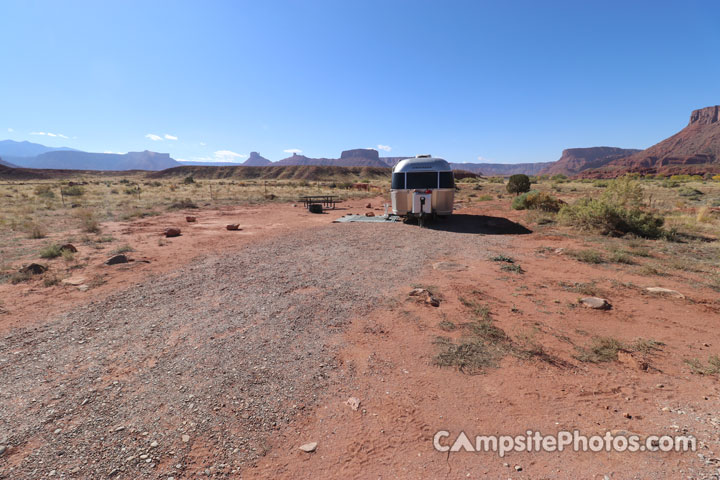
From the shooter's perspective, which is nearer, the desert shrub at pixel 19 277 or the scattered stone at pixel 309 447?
the scattered stone at pixel 309 447

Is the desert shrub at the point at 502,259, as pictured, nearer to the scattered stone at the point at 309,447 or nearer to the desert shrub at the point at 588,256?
the desert shrub at the point at 588,256

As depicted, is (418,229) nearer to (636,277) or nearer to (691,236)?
(636,277)

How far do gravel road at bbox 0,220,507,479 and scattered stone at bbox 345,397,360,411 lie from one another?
323 millimetres

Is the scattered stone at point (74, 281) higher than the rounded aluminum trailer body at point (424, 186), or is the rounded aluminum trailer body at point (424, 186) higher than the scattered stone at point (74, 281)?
the rounded aluminum trailer body at point (424, 186)

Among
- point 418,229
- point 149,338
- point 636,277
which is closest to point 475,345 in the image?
point 149,338

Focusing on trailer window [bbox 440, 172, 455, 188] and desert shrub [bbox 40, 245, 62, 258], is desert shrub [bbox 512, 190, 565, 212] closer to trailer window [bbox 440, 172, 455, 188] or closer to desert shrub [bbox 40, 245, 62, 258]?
trailer window [bbox 440, 172, 455, 188]

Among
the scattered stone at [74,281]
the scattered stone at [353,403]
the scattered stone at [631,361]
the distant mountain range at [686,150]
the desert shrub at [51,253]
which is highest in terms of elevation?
the distant mountain range at [686,150]

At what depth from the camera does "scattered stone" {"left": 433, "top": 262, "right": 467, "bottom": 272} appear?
24.2 feet

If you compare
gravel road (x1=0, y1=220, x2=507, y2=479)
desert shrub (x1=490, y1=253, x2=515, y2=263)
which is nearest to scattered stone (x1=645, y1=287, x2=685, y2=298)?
desert shrub (x1=490, y1=253, x2=515, y2=263)

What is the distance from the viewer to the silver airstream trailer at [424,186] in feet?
43.0

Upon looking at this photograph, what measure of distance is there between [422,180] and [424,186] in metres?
0.28

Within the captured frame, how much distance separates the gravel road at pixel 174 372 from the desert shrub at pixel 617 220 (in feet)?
27.3

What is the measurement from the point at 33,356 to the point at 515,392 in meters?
5.97

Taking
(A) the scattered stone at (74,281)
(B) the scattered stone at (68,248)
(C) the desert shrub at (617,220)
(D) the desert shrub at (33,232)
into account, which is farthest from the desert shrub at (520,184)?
(D) the desert shrub at (33,232)
